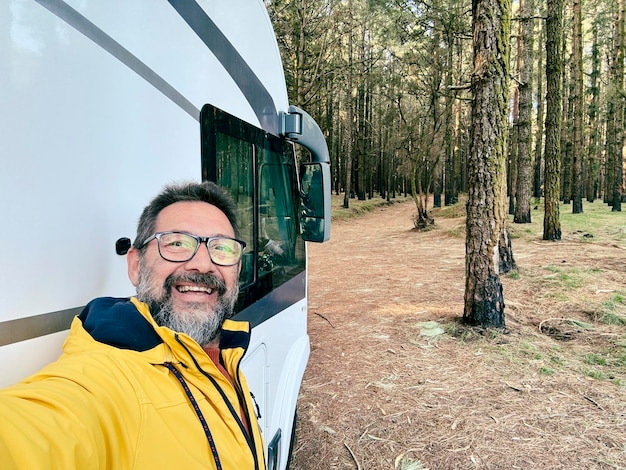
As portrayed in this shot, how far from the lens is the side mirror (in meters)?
2.89

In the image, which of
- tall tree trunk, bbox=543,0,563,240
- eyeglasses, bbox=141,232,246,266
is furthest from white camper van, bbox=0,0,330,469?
tall tree trunk, bbox=543,0,563,240

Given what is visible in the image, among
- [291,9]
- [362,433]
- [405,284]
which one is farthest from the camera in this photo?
[291,9]

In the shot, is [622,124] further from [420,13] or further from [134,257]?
[134,257]

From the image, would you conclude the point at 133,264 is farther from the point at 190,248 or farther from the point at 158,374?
the point at 158,374

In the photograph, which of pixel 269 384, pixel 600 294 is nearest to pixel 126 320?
pixel 269 384

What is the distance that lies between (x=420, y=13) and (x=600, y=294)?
12320mm

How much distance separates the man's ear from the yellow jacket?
0.19 meters

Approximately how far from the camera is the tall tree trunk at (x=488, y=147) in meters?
5.12

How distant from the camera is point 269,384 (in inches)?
89.7

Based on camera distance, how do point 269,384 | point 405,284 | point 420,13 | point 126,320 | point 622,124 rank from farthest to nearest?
Answer: point 622,124 < point 420,13 < point 405,284 < point 269,384 < point 126,320

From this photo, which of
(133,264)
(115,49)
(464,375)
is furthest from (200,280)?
(464,375)

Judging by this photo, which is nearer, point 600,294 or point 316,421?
point 316,421

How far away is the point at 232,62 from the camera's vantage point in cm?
201

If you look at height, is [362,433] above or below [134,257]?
below
